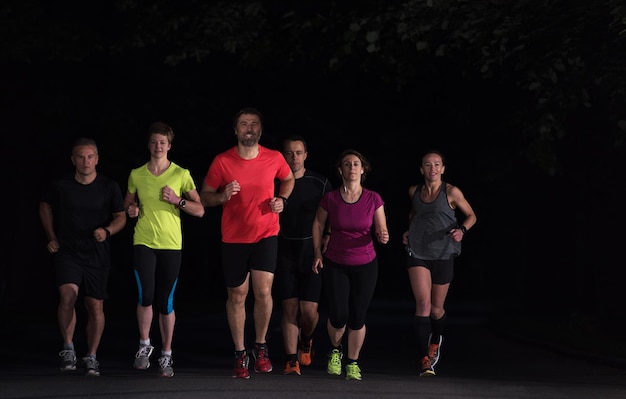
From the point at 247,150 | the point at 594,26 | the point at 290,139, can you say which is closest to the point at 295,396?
the point at 247,150

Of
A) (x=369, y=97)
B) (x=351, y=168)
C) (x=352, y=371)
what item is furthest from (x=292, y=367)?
(x=369, y=97)

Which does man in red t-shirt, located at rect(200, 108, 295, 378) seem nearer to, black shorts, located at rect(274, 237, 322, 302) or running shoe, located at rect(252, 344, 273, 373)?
running shoe, located at rect(252, 344, 273, 373)

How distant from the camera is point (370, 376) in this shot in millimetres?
13078

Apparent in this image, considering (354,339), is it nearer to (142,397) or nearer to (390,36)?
(142,397)

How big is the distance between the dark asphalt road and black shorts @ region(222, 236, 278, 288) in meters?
0.90

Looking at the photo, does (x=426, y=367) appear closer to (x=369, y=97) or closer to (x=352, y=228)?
(x=352, y=228)

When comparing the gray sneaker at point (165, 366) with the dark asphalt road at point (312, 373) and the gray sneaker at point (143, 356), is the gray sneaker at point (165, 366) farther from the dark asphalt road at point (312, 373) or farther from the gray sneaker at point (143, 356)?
the gray sneaker at point (143, 356)

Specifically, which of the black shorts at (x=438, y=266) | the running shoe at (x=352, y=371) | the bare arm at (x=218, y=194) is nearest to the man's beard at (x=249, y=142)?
the bare arm at (x=218, y=194)

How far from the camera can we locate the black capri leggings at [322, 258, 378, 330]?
11984 millimetres

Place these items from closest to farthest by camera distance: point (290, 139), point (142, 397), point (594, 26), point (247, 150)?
point (142, 397) → point (247, 150) → point (290, 139) → point (594, 26)

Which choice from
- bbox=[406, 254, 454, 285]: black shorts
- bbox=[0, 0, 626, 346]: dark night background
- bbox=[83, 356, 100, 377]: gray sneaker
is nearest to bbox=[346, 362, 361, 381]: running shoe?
bbox=[406, 254, 454, 285]: black shorts

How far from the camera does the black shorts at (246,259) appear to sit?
11.8 metres

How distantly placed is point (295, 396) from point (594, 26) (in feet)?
23.3

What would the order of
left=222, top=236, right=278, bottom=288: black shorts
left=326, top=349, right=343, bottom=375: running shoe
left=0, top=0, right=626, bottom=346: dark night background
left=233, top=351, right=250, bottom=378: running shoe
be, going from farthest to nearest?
left=0, top=0, right=626, bottom=346: dark night background < left=326, top=349, right=343, bottom=375: running shoe < left=222, top=236, right=278, bottom=288: black shorts < left=233, top=351, right=250, bottom=378: running shoe
